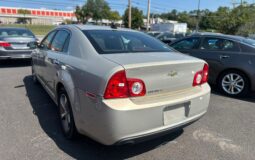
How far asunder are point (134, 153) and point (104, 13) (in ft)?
251

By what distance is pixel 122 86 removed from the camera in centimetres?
228

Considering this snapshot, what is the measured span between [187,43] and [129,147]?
4039 millimetres

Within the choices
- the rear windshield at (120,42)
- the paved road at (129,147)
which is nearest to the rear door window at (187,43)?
the paved road at (129,147)

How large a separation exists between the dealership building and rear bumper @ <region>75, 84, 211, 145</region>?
88975 millimetres

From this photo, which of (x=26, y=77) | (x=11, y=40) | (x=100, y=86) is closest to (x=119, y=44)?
(x=100, y=86)

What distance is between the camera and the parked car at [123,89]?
227cm

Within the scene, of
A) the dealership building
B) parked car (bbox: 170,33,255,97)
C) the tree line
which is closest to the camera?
parked car (bbox: 170,33,255,97)

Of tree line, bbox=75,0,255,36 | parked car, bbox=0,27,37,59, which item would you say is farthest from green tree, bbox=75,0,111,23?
parked car, bbox=0,27,37,59

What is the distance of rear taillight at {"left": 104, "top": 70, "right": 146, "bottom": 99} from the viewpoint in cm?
226

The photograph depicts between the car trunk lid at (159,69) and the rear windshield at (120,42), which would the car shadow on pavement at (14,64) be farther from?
the car trunk lid at (159,69)

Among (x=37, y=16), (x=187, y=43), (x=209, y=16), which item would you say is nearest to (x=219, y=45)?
(x=187, y=43)

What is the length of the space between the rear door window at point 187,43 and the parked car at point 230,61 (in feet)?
0.27

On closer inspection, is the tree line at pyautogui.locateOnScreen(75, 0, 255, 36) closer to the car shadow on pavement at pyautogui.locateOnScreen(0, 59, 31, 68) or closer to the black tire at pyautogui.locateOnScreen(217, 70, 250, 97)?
the black tire at pyautogui.locateOnScreen(217, 70, 250, 97)

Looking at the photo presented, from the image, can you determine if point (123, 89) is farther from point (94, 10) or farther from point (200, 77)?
point (94, 10)
